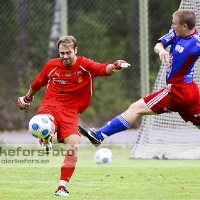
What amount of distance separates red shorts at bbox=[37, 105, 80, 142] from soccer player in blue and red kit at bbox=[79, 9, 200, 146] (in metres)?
0.37

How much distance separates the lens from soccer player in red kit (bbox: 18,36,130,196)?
6914 mm

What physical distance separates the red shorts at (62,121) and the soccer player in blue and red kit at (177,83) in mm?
366

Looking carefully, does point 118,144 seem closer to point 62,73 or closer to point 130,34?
point 130,34

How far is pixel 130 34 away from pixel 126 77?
945mm

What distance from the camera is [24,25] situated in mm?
13117

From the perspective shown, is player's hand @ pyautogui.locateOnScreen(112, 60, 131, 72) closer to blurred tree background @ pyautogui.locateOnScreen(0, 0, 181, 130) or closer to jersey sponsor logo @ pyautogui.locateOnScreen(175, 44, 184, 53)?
jersey sponsor logo @ pyautogui.locateOnScreen(175, 44, 184, 53)

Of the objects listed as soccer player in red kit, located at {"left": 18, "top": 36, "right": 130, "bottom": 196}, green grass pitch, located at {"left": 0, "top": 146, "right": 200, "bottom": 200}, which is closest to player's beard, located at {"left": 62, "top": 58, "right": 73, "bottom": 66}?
soccer player in red kit, located at {"left": 18, "top": 36, "right": 130, "bottom": 196}

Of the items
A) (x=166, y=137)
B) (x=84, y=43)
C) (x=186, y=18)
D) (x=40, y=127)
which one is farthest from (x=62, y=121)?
(x=84, y=43)

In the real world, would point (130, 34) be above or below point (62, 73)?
above

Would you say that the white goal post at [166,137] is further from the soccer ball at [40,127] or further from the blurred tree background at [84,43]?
the soccer ball at [40,127]

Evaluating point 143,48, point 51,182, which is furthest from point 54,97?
point 143,48

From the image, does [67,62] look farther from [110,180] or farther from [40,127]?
[110,180]

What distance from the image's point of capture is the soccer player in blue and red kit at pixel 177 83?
23.6ft

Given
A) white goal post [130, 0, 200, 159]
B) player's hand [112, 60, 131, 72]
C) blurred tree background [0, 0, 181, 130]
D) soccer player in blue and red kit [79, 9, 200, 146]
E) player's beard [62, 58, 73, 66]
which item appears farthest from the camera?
blurred tree background [0, 0, 181, 130]
